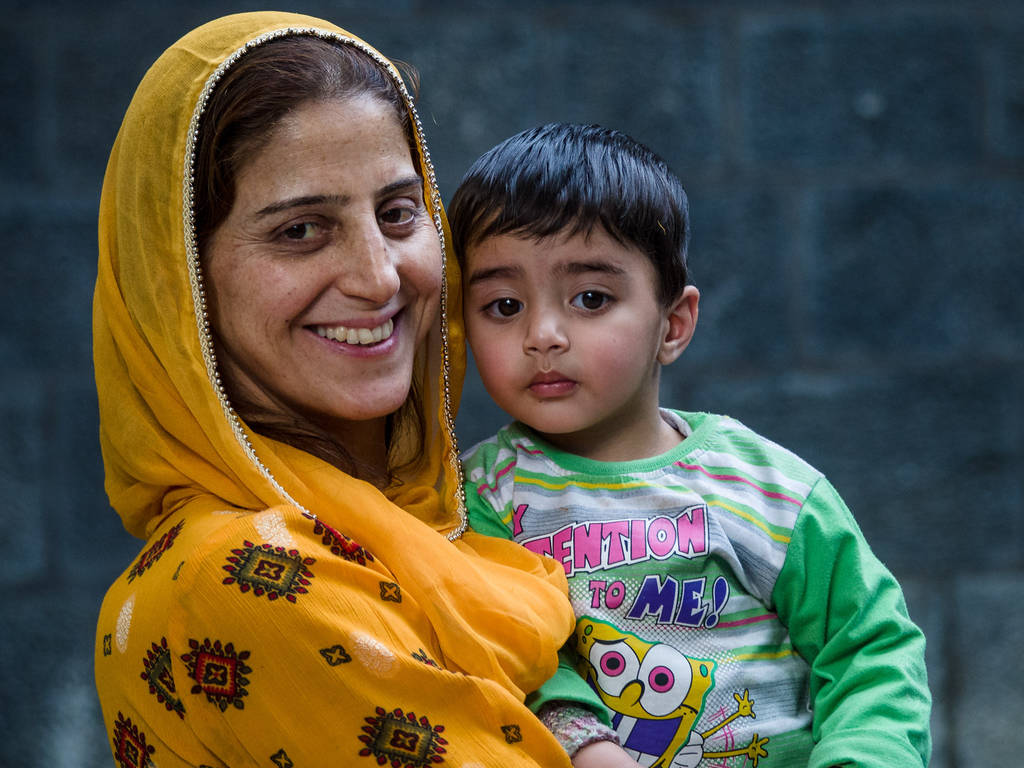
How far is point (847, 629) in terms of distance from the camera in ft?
6.68

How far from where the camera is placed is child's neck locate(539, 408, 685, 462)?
217 centimetres

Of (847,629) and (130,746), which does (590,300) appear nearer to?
(847,629)

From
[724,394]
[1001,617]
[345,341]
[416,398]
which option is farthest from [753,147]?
[345,341]

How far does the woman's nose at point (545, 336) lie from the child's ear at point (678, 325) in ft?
0.91

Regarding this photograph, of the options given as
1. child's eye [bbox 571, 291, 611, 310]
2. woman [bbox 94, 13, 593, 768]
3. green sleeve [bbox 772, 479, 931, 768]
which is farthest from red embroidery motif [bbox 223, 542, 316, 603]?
green sleeve [bbox 772, 479, 931, 768]

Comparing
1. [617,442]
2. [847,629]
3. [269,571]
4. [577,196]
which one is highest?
[577,196]

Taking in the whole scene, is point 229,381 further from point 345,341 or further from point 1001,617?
point 1001,617

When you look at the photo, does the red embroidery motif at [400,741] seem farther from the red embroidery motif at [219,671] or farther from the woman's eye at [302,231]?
the woman's eye at [302,231]

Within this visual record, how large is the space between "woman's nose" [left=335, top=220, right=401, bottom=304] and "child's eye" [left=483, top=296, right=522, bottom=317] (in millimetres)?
300

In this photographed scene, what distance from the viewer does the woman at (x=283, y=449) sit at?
65.1 inches

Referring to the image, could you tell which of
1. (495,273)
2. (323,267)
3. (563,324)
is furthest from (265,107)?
(563,324)

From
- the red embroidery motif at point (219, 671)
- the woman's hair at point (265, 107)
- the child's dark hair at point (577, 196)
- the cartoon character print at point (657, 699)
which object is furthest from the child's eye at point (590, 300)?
the red embroidery motif at point (219, 671)

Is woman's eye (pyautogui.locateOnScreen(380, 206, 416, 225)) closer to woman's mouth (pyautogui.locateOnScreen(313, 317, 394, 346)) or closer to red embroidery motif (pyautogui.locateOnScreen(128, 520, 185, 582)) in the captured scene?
woman's mouth (pyautogui.locateOnScreen(313, 317, 394, 346))

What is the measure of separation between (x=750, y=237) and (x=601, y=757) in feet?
7.72
